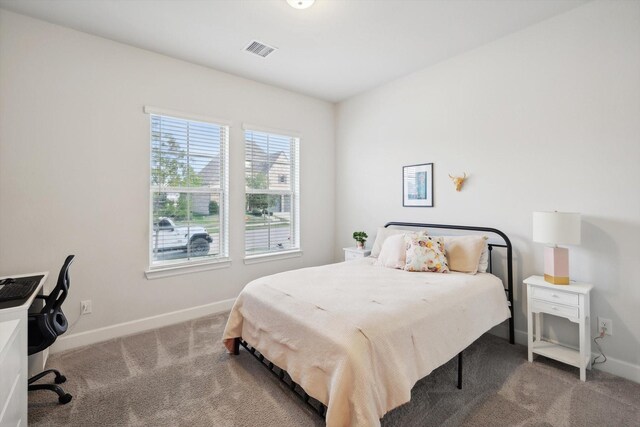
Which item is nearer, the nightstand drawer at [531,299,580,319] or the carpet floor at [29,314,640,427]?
the carpet floor at [29,314,640,427]

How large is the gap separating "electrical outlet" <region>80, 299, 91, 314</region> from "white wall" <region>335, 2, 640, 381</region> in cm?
344

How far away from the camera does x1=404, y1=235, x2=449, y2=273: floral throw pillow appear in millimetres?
2795

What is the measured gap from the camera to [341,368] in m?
1.53

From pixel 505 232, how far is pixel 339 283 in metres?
1.74

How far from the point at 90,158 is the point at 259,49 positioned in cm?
193

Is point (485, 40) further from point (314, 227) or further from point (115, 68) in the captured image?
point (115, 68)

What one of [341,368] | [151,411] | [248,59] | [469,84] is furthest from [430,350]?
[248,59]

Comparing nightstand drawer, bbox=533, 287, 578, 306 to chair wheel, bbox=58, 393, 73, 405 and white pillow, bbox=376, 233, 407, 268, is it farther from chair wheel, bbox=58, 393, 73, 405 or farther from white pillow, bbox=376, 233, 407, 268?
chair wheel, bbox=58, 393, 73, 405

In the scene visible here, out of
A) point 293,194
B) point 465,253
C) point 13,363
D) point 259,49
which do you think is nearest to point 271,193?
point 293,194

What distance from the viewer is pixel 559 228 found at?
228 centimetres

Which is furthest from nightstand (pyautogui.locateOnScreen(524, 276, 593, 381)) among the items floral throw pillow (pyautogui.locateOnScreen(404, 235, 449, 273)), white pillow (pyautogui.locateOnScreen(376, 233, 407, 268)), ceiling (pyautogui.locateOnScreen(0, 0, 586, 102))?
ceiling (pyautogui.locateOnScreen(0, 0, 586, 102))

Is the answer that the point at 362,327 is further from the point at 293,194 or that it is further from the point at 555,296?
the point at 293,194

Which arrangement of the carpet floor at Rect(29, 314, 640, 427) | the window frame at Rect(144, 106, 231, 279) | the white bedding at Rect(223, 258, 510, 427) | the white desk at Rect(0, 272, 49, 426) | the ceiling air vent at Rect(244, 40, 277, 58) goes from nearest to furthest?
the white desk at Rect(0, 272, 49, 426)
the white bedding at Rect(223, 258, 510, 427)
the carpet floor at Rect(29, 314, 640, 427)
the ceiling air vent at Rect(244, 40, 277, 58)
the window frame at Rect(144, 106, 231, 279)

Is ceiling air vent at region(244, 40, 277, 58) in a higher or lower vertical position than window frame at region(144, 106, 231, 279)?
higher
